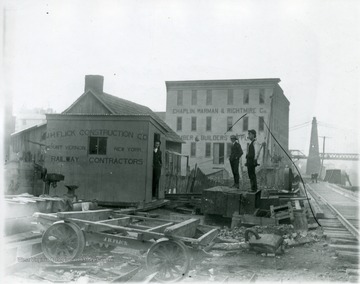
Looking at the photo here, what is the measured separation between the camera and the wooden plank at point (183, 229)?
577 cm

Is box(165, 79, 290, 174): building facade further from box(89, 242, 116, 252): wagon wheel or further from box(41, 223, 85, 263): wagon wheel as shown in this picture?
box(41, 223, 85, 263): wagon wheel

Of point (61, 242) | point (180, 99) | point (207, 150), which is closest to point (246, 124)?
point (207, 150)

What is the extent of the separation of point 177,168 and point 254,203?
21.3 meters

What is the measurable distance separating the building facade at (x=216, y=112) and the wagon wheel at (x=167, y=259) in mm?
42257

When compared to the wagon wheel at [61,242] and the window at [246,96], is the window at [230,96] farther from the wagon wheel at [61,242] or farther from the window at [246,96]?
the wagon wheel at [61,242]

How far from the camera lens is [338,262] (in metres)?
6.90

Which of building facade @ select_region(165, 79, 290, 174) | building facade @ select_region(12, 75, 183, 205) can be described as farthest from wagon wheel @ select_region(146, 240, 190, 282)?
building facade @ select_region(165, 79, 290, 174)

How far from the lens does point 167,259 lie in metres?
5.74

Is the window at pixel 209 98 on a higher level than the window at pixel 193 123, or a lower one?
higher

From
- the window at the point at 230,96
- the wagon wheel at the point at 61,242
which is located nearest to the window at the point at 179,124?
the window at the point at 230,96

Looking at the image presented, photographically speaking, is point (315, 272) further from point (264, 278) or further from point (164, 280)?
point (164, 280)

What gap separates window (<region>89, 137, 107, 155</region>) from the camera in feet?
48.4

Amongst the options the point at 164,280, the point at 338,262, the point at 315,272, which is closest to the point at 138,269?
the point at 164,280

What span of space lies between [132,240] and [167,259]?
0.68 m
